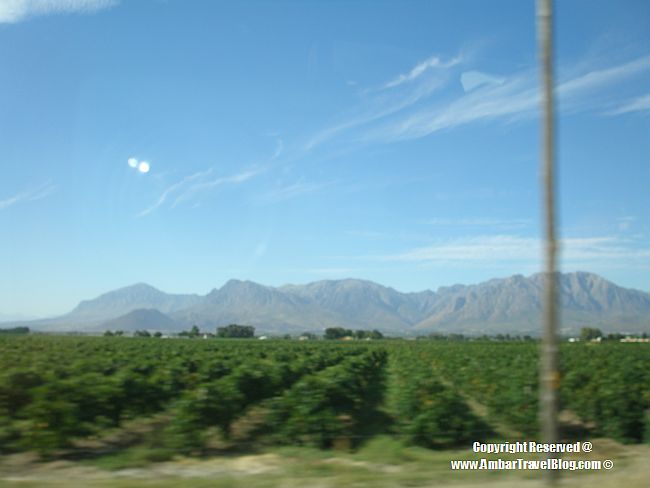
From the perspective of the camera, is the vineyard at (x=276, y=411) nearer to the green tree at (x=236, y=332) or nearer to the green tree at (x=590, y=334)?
the green tree at (x=590, y=334)

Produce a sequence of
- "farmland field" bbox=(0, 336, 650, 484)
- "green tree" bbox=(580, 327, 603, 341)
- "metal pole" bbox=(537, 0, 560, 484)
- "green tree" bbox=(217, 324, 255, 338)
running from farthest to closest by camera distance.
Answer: "green tree" bbox=(217, 324, 255, 338)
"green tree" bbox=(580, 327, 603, 341)
"farmland field" bbox=(0, 336, 650, 484)
"metal pole" bbox=(537, 0, 560, 484)

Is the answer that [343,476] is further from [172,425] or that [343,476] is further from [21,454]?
[21,454]

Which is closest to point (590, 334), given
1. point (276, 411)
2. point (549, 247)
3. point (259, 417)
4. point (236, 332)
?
point (236, 332)

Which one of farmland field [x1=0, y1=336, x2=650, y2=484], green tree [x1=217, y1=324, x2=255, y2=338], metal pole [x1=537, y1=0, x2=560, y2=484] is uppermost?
metal pole [x1=537, y1=0, x2=560, y2=484]

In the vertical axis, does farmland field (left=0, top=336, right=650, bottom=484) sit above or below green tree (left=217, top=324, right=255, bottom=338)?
above

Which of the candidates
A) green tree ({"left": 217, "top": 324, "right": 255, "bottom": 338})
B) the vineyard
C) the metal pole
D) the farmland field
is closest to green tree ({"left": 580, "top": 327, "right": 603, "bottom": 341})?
green tree ({"left": 217, "top": 324, "right": 255, "bottom": 338})

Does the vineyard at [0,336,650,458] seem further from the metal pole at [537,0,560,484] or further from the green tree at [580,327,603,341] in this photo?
the green tree at [580,327,603,341]

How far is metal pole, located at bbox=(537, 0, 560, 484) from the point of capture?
21.4 ft

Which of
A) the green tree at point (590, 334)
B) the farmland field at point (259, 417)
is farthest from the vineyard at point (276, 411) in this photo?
the green tree at point (590, 334)

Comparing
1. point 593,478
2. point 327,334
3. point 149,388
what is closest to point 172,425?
point 149,388

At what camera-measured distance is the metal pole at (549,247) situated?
652 cm

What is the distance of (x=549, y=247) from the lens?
22.0 feet

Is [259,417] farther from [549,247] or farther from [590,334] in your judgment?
[590,334]

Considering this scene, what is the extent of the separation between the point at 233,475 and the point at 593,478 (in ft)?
19.5
